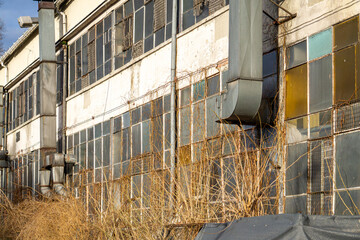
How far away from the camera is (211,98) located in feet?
50.4

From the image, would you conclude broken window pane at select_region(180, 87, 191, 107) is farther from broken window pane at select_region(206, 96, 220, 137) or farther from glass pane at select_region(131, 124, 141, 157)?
glass pane at select_region(131, 124, 141, 157)

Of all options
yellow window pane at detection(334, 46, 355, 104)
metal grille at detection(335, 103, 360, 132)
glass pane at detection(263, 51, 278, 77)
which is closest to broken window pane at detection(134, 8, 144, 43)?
glass pane at detection(263, 51, 278, 77)

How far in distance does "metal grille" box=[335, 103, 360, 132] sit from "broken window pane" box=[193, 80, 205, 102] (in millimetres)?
4703

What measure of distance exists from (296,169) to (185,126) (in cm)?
452

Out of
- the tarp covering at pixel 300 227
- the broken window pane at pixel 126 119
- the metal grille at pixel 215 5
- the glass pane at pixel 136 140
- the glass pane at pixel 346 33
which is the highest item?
the metal grille at pixel 215 5

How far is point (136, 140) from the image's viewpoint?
19.5 metres

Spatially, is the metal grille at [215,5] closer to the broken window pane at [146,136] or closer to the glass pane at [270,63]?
the glass pane at [270,63]

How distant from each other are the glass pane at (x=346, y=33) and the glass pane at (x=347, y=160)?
156 centimetres

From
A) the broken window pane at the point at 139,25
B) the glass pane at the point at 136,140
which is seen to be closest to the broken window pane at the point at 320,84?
the glass pane at the point at 136,140

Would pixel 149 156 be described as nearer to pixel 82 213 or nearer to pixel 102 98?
pixel 82 213

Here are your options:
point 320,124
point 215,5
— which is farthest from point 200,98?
point 320,124

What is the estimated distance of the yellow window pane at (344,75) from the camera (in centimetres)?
1134

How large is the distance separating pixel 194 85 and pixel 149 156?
307 centimetres

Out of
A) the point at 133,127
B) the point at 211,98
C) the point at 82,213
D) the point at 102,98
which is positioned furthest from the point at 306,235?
the point at 102,98
